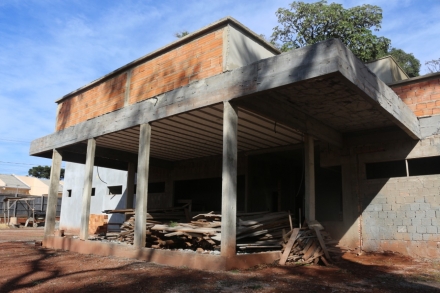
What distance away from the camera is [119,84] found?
11422 mm

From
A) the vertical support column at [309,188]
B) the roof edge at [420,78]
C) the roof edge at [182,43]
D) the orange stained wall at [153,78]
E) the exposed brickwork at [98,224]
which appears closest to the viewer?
the roof edge at [182,43]

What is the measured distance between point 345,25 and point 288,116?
58.8 ft

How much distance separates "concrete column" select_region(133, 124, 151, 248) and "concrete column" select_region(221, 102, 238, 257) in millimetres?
2772

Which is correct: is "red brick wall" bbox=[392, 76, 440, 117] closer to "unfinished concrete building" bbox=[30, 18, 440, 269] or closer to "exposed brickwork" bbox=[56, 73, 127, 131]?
"unfinished concrete building" bbox=[30, 18, 440, 269]

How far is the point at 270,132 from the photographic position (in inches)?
438

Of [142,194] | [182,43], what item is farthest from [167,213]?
[182,43]

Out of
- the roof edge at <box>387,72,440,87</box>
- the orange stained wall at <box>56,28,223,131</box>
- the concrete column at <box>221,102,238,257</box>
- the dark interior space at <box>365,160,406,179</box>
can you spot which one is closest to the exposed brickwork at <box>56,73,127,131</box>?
the orange stained wall at <box>56,28,223,131</box>

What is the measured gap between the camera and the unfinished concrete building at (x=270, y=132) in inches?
301

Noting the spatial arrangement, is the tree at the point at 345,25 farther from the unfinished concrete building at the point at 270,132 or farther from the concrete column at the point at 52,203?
the concrete column at the point at 52,203

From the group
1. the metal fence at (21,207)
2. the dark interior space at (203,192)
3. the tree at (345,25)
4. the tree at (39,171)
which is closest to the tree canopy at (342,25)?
the tree at (345,25)

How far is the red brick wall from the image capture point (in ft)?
32.8

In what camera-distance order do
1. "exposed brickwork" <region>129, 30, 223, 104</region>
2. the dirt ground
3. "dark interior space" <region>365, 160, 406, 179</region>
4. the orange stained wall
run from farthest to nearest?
"dark interior space" <region>365, 160, 406, 179</region> < the orange stained wall < "exposed brickwork" <region>129, 30, 223, 104</region> < the dirt ground

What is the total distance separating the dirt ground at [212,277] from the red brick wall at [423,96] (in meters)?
3.83

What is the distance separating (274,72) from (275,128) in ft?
10.7
